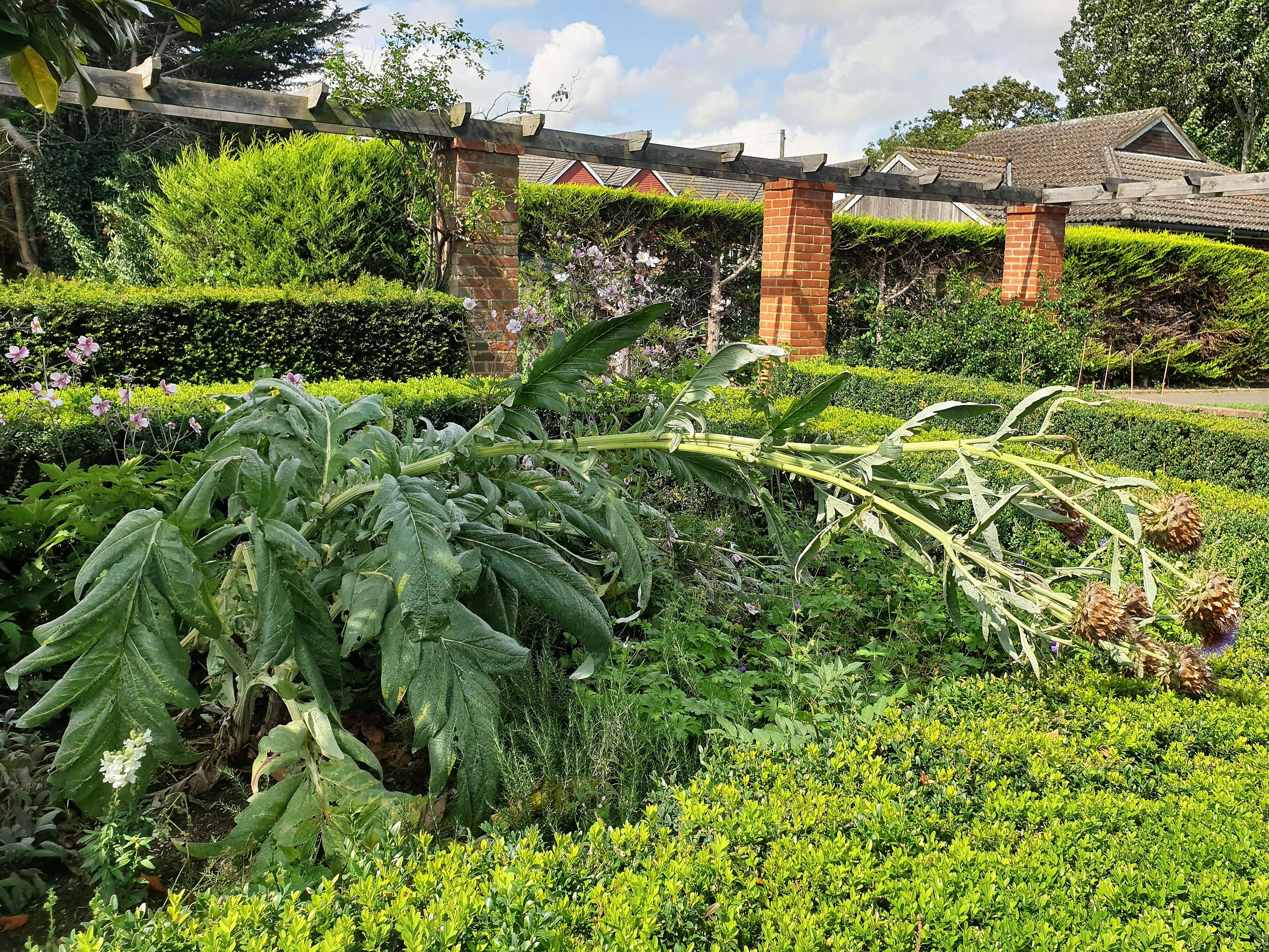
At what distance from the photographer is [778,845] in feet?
5.87

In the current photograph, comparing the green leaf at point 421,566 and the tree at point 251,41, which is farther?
the tree at point 251,41

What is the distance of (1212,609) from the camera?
210 centimetres

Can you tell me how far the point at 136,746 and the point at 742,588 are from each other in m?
2.38

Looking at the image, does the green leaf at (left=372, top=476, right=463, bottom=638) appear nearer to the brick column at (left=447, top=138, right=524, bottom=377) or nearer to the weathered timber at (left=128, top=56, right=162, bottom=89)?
the brick column at (left=447, top=138, right=524, bottom=377)

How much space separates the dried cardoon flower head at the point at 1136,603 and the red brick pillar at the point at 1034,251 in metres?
11.4

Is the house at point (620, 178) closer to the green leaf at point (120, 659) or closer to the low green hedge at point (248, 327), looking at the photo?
the low green hedge at point (248, 327)

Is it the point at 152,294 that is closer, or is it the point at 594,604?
the point at 594,604

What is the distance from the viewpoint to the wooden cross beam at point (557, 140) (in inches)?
274

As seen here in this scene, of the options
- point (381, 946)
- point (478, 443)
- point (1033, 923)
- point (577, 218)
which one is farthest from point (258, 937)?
point (577, 218)

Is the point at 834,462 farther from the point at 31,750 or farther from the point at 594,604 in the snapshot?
the point at 31,750

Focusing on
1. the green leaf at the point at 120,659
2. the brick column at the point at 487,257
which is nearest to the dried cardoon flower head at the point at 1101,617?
the green leaf at the point at 120,659

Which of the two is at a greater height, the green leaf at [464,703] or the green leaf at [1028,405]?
the green leaf at [1028,405]

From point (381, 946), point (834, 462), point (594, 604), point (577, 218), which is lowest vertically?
point (381, 946)

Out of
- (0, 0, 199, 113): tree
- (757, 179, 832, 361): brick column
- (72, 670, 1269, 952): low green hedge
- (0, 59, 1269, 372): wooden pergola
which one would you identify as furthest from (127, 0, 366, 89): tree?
(72, 670, 1269, 952): low green hedge
